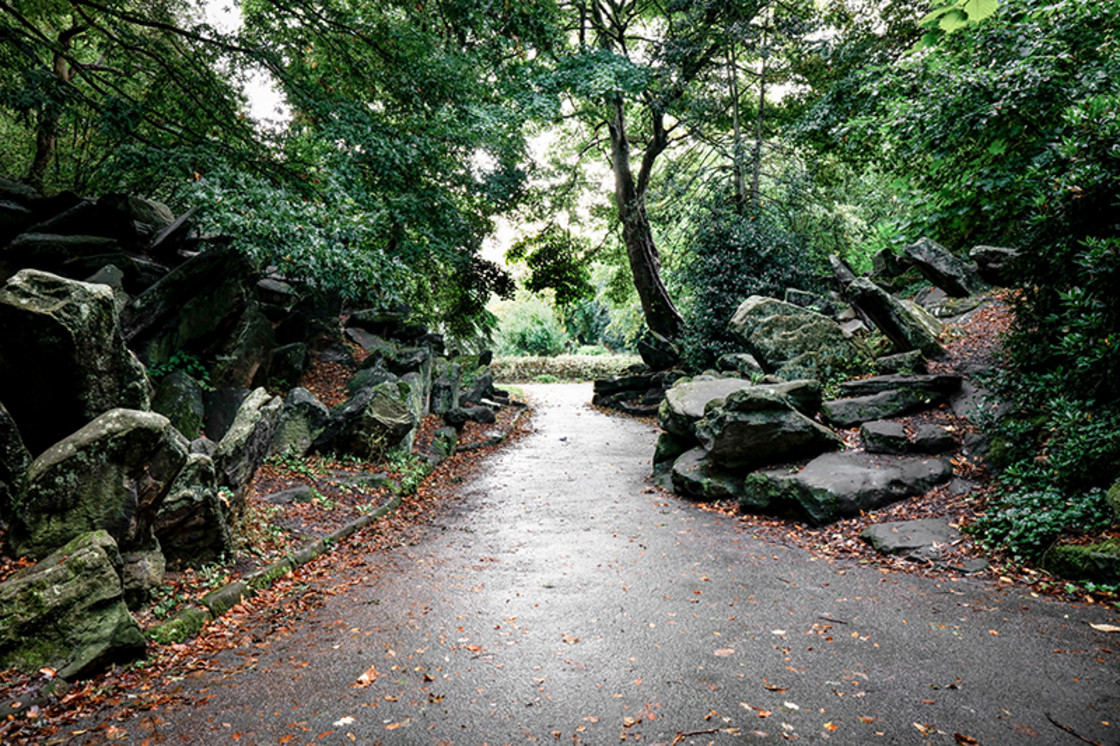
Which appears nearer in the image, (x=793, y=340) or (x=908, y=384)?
(x=908, y=384)

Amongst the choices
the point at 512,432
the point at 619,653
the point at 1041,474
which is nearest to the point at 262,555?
the point at 619,653

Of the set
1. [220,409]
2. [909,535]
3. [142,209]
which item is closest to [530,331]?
[142,209]

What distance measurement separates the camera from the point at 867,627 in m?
3.87

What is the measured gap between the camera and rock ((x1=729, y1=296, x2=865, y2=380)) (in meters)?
9.44

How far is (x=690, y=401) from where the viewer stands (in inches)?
Answer: 360

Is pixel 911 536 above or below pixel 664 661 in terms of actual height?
above

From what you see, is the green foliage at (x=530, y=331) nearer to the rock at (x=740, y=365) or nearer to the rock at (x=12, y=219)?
the rock at (x=740, y=365)

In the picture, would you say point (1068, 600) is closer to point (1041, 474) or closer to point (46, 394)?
point (1041, 474)

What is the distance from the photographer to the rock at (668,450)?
909 cm

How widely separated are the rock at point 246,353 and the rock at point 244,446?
10.4 feet

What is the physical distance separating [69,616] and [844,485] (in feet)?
22.4

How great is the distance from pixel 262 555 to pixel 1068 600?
6.70 m

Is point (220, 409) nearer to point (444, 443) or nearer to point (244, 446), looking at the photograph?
point (244, 446)

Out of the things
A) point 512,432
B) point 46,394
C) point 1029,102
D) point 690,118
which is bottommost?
point 512,432
